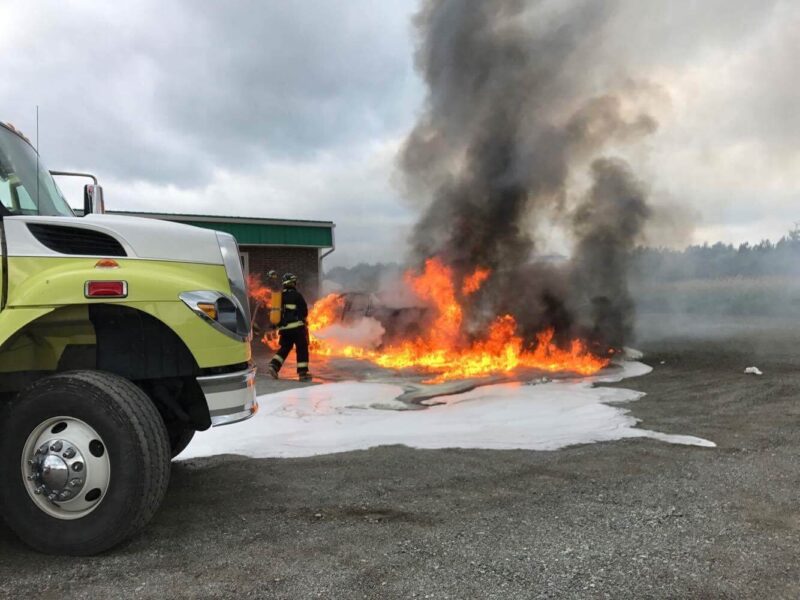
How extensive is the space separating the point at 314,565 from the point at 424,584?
0.58m

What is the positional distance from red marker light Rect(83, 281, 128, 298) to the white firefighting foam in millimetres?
2382

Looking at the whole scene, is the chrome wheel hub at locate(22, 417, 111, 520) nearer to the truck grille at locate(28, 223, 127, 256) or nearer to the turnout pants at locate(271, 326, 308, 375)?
the truck grille at locate(28, 223, 127, 256)

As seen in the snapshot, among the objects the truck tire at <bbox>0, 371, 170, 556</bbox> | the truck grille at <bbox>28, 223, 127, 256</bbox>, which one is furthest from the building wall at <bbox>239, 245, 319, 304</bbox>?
the truck tire at <bbox>0, 371, 170, 556</bbox>

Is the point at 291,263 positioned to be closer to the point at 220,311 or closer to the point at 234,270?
the point at 234,270

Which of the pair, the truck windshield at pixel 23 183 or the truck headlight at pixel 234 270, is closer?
the truck windshield at pixel 23 183

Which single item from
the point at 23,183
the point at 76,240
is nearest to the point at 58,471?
the point at 76,240

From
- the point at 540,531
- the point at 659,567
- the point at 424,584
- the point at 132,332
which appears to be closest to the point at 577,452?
the point at 540,531

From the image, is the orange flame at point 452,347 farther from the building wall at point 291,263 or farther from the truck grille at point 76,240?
the truck grille at point 76,240

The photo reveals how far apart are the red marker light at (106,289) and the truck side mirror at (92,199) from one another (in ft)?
4.28

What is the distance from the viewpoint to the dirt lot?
266cm

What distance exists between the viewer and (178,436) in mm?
4316

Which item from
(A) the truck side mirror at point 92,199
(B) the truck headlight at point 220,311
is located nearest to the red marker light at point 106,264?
(B) the truck headlight at point 220,311

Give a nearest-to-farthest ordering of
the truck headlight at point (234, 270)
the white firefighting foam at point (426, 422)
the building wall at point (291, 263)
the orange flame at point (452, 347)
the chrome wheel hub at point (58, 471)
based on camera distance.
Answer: the chrome wheel hub at point (58, 471) < the truck headlight at point (234, 270) < the white firefighting foam at point (426, 422) < the orange flame at point (452, 347) < the building wall at point (291, 263)

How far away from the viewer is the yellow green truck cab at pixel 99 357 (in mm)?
2986
